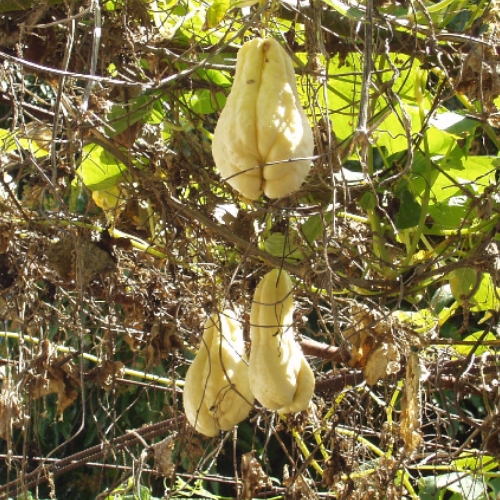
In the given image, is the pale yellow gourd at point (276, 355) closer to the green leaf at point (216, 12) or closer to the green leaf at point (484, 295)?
the green leaf at point (216, 12)

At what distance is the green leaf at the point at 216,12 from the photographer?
1091 millimetres

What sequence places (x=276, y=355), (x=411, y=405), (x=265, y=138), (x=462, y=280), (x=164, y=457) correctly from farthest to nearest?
(x=164, y=457), (x=462, y=280), (x=411, y=405), (x=276, y=355), (x=265, y=138)

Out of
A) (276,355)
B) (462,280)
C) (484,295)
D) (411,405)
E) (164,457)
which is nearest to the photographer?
(276,355)

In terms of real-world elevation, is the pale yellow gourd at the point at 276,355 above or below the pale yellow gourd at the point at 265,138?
below

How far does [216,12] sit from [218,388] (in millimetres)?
564

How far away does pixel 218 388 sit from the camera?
1.09 meters

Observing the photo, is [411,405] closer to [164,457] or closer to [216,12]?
[164,457]

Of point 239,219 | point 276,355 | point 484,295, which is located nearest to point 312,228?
point 239,219

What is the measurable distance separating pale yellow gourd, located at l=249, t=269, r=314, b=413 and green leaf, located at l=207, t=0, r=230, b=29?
1.27ft

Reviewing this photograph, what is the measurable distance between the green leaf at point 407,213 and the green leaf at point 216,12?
48cm

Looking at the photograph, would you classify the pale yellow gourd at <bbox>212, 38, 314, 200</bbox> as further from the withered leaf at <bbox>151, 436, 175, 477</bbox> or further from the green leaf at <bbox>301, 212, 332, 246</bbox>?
the withered leaf at <bbox>151, 436, 175, 477</bbox>

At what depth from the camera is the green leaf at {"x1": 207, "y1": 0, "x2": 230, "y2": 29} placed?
1.09 m

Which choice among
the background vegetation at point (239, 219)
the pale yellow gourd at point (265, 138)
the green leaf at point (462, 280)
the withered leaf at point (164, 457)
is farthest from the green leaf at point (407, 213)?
the withered leaf at point (164, 457)

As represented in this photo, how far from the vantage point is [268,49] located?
35.2 inches
